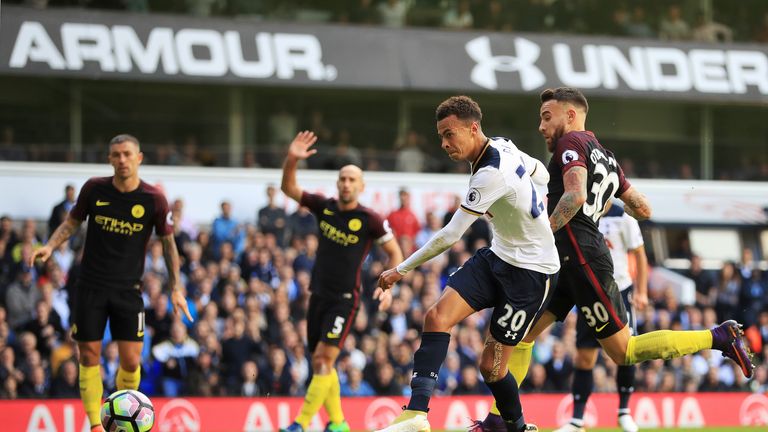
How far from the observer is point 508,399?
890 cm

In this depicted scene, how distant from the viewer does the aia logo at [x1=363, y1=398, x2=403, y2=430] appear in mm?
14602

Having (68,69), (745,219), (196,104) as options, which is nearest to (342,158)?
(196,104)

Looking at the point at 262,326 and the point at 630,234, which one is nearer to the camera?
the point at 630,234

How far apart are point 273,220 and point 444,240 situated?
10296 millimetres

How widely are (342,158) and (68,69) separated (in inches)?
208

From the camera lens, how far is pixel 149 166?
829 inches

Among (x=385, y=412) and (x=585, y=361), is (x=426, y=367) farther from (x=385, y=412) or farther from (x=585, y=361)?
(x=385, y=412)

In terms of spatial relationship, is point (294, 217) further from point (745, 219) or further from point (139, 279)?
point (745, 219)

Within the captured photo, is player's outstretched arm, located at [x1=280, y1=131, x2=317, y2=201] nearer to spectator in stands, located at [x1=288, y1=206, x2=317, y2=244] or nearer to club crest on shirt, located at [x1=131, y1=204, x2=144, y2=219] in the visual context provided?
club crest on shirt, located at [x1=131, y1=204, x2=144, y2=219]

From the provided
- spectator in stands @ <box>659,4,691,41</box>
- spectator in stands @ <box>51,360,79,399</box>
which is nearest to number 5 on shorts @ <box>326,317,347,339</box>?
spectator in stands @ <box>51,360,79,399</box>

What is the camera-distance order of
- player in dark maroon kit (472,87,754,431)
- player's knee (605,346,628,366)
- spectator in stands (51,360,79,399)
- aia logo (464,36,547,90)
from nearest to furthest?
player in dark maroon kit (472,87,754,431)
player's knee (605,346,628,366)
spectator in stands (51,360,79,399)
aia logo (464,36,547,90)

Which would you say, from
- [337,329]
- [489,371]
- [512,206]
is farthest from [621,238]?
[512,206]

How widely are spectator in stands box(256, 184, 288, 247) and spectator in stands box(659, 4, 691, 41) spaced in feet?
33.6

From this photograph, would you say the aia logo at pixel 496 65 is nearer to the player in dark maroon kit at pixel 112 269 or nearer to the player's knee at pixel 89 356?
the player in dark maroon kit at pixel 112 269
